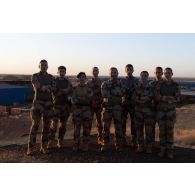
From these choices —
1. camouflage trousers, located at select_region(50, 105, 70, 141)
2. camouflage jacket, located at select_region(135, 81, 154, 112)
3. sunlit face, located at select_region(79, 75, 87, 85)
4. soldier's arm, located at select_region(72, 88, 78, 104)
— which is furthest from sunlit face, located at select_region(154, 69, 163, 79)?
camouflage trousers, located at select_region(50, 105, 70, 141)

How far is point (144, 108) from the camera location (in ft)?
28.5

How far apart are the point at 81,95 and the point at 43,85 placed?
39.3 inches

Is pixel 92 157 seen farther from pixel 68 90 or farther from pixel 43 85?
pixel 43 85

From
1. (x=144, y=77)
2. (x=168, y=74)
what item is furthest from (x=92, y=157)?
(x=168, y=74)

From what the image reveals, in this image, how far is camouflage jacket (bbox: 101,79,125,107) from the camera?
29.1ft

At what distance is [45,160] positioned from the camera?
809 centimetres

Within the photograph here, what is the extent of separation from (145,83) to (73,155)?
245 cm

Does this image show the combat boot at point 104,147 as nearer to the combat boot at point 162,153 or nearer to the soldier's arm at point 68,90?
the combat boot at point 162,153

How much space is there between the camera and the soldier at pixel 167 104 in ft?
27.3

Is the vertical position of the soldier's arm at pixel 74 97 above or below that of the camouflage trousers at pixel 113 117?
above

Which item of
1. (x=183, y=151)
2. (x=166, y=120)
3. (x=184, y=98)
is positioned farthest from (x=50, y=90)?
(x=184, y=98)

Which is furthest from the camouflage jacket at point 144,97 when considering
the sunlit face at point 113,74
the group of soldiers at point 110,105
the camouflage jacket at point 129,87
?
the sunlit face at point 113,74

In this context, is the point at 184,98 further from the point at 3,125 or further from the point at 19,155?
the point at 19,155

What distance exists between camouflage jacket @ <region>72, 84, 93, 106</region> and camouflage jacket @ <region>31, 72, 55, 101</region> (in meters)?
0.61
